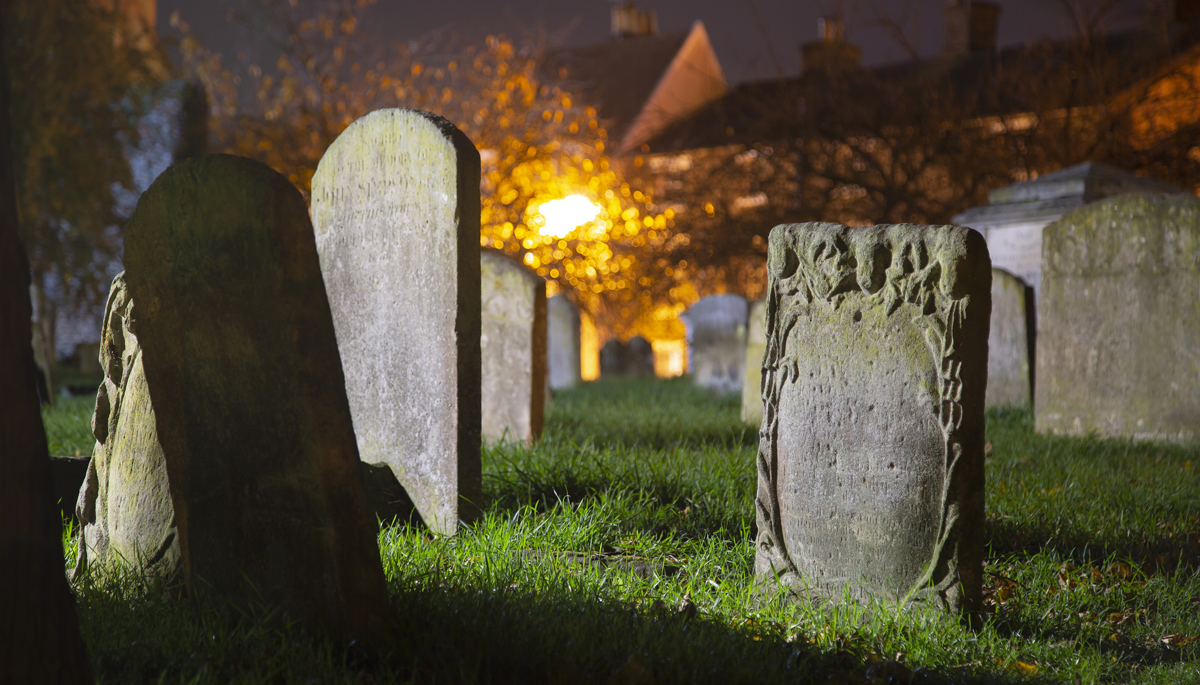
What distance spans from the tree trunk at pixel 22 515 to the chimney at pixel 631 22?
33120 millimetres

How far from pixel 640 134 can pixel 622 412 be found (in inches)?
735


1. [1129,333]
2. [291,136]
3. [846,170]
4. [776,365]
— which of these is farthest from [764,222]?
[776,365]

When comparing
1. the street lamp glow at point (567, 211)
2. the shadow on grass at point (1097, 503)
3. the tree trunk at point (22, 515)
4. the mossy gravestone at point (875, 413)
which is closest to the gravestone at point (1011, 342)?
the shadow on grass at point (1097, 503)

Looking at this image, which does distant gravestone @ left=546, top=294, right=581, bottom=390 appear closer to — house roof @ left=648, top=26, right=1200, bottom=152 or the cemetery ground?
house roof @ left=648, top=26, right=1200, bottom=152

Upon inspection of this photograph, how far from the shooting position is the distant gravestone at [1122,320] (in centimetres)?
622

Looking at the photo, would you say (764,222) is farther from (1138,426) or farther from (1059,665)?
(1059,665)

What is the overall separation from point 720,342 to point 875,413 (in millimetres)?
8521

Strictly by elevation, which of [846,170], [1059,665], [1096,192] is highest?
[846,170]

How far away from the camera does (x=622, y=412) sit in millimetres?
8109

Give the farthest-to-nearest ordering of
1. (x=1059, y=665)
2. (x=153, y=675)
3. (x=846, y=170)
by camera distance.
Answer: (x=846, y=170), (x=1059, y=665), (x=153, y=675)

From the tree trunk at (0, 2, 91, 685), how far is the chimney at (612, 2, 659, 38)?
Result: 33.1 metres

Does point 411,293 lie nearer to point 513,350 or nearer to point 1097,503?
point 513,350

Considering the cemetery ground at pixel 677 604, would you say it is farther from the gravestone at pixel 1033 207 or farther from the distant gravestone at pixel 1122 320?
the gravestone at pixel 1033 207

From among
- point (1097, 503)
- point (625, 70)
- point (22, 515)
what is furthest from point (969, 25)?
point (22, 515)
